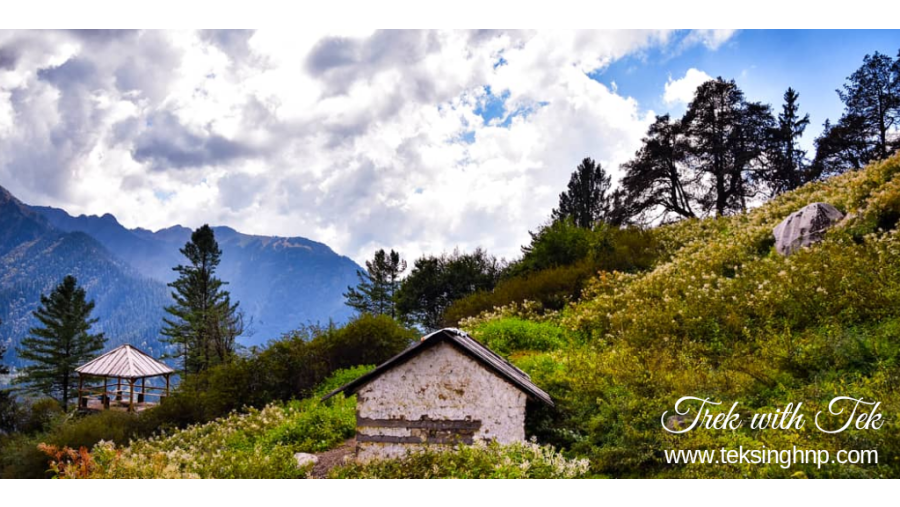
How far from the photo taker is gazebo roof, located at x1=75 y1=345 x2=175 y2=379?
29172mm

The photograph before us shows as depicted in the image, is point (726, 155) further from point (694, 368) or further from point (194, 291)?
point (194, 291)

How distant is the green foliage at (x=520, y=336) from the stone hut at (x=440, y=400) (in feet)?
30.1

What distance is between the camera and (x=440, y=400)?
9820 millimetres

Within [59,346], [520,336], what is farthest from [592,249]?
[59,346]

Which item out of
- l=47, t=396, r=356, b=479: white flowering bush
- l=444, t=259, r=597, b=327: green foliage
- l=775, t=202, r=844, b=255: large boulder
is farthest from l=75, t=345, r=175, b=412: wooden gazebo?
l=775, t=202, r=844, b=255: large boulder

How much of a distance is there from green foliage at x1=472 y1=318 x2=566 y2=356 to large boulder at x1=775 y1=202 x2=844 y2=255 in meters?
8.46

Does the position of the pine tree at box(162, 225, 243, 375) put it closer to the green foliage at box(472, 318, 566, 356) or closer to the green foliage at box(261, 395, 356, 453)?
the green foliage at box(472, 318, 566, 356)

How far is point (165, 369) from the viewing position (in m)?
32.1

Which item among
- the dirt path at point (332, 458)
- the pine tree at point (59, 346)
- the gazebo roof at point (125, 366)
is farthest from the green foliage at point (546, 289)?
the pine tree at point (59, 346)

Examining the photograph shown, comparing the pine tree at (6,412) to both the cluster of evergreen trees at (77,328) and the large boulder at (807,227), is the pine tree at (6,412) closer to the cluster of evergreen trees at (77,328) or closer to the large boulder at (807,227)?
the cluster of evergreen trees at (77,328)
